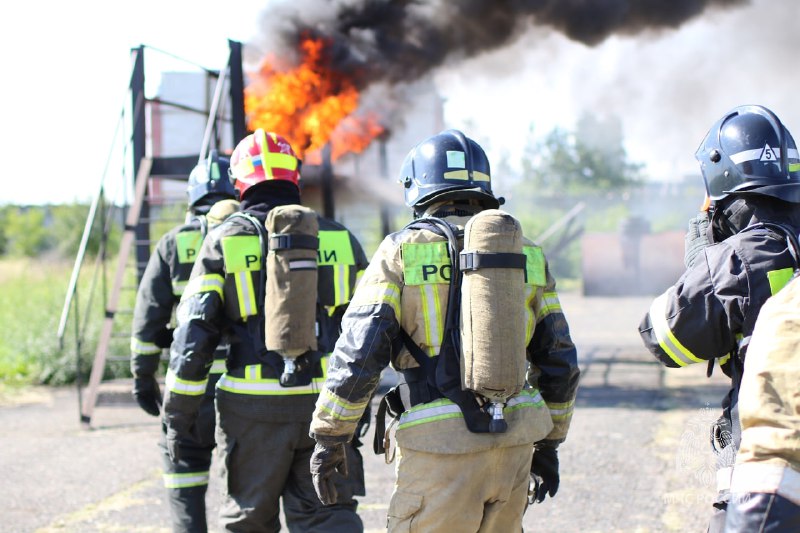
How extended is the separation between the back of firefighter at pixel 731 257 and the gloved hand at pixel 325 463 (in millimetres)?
1075

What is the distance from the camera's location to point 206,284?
3.52m

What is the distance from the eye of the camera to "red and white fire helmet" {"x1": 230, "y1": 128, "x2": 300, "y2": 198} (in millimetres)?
3873

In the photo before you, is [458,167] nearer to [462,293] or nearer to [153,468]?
[462,293]

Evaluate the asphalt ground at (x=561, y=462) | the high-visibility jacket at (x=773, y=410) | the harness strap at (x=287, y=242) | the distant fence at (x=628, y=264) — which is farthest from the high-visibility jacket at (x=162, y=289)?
the distant fence at (x=628, y=264)

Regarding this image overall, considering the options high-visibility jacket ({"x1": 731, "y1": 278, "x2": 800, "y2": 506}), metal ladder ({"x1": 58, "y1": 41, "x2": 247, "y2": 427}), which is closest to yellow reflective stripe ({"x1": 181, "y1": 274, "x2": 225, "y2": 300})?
high-visibility jacket ({"x1": 731, "y1": 278, "x2": 800, "y2": 506})

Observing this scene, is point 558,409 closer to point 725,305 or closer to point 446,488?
point 446,488

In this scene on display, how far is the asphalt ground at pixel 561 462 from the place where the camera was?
490 centimetres

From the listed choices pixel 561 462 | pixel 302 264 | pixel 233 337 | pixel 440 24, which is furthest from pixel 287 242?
Answer: pixel 440 24

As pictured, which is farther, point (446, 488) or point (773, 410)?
point (446, 488)

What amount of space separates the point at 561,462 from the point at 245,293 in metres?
3.41

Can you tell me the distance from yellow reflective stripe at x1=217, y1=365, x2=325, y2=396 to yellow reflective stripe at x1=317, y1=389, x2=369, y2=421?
31.4 inches

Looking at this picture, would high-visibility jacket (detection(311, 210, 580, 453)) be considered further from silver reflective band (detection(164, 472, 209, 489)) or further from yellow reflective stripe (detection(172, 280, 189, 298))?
yellow reflective stripe (detection(172, 280, 189, 298))

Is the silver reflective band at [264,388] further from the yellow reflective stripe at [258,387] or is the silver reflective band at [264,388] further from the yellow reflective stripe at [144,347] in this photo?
the yellow reflective stripe at [144,347]

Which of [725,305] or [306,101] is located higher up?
[306,101]
